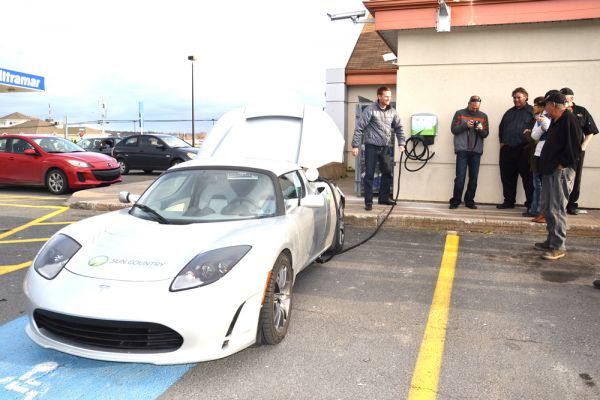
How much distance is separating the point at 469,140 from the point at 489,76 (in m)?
1.39

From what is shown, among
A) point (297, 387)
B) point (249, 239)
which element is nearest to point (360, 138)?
point (249, 239)

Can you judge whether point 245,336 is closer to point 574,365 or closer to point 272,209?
point 272,209

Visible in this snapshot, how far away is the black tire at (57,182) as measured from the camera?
425 inches

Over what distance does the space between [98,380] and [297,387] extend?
117 cm

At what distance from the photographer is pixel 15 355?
120 inches

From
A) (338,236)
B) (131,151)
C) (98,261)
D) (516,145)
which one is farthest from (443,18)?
(131,151)

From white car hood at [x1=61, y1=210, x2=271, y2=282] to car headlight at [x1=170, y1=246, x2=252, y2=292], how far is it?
5 cm

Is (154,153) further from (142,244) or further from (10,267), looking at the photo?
(142,244)

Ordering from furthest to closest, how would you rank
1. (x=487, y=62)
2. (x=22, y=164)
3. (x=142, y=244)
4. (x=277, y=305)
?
(x=22, y=164), (x=487, y=62), (x=277, y=305), (x=142, y=244)

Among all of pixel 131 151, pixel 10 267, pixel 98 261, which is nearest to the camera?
pixel 98 261

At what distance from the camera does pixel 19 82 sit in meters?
24.6

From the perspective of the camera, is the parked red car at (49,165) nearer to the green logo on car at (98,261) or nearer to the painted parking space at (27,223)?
the painted parking space at (27,223)

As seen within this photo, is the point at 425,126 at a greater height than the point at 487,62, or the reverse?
the point at 487,62

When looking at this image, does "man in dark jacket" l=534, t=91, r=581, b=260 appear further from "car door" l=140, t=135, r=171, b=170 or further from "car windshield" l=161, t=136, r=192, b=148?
"car windshield" l=161, t=136, r=192, b=148
